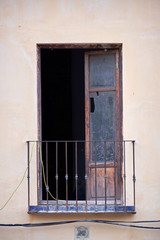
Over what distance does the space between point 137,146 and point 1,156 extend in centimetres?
173

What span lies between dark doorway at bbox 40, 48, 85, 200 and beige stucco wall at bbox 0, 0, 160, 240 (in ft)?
7.99

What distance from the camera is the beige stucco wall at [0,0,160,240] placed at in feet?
17.0

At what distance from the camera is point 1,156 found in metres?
5.18

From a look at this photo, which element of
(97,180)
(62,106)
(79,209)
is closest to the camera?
(79,209)

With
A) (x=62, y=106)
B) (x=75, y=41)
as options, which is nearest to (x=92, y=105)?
(x=75, y=41)

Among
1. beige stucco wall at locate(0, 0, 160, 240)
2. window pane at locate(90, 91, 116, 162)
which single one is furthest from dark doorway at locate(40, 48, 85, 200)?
beige stucco wall at locate(0, 0, 160, 240)

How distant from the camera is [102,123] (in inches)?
215

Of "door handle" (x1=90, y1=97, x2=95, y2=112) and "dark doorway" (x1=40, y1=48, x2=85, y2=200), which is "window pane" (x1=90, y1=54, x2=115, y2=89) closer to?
"door handle" (x1=90, y1=97, x2=95, y2=112)

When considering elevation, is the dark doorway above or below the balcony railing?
above

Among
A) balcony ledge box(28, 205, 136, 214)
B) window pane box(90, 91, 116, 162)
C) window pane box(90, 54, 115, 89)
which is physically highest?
window pane box(90, 54, 115, 89)

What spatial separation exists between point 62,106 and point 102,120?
9.32 feet

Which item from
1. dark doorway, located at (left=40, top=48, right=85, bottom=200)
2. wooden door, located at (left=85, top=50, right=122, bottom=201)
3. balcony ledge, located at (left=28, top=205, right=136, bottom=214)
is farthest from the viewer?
dark doorway, located at (left=40, top=48, right=85, bottom=200)

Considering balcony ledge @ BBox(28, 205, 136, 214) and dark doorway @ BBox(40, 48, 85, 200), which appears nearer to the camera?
balcony ledge @ BBox(28, 205, 136, 214)

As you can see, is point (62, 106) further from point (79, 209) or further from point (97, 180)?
point (79, 209)
